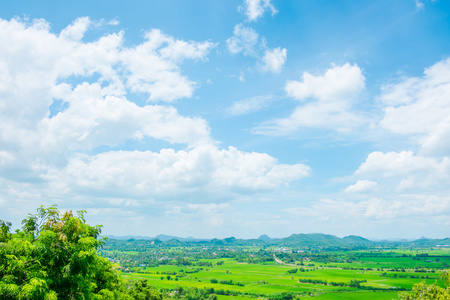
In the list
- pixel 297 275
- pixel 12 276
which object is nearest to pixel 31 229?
pixel 12 276

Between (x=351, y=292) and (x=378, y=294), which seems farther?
(x=351, y=292)

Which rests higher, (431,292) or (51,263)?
(51,263)

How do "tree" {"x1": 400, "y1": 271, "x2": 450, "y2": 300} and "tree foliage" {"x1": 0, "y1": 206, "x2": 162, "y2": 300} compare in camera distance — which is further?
"tree" {"x1": 400, "y1": 271, "x2": 450, "y2": 300}

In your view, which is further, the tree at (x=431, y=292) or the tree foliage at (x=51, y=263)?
the tree at (x=431, y=292)

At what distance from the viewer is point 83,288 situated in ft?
35.2

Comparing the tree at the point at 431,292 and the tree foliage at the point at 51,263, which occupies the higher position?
the tree foliage at the point at 51,263

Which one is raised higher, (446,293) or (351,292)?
(446,293)

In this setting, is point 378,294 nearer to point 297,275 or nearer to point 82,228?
point 297,275

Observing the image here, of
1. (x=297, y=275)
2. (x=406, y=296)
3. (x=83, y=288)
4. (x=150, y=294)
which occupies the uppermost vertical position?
(x=83, y=288)

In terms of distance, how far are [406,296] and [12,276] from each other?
2019 centimetres

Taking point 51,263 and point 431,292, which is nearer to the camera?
point 51,263

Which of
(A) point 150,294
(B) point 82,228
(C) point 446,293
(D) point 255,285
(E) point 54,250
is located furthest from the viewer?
(D) point 255,285

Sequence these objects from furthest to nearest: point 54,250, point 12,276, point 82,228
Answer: point 82,228
point 54,250
point 12,276

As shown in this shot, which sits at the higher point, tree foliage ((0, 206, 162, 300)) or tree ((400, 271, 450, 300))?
tree foliage ((0, 206, 162, 300))
